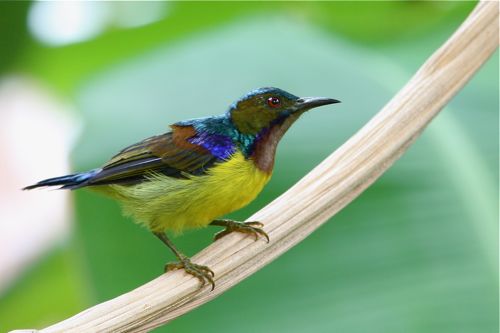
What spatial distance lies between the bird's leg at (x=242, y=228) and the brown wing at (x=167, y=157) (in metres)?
0.15

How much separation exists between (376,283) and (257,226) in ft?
2.23

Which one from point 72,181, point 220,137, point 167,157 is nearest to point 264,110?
point 220,137

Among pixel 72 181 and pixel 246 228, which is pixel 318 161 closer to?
pixel 246 228

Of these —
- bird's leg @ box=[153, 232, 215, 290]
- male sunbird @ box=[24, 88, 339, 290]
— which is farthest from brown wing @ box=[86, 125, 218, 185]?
bird's leg @ box=[153, 232, 215, 290]

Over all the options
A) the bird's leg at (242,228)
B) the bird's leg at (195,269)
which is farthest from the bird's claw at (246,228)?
the bird's leg at (195,269)

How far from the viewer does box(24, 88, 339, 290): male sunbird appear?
2.32 metres

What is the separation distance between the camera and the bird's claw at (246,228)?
6.75 feet

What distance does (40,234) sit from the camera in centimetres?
369

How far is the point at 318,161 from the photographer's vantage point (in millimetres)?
2721

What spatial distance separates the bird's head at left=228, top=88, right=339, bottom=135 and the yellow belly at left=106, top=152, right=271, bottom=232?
87 millimetres

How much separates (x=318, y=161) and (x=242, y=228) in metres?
0.56

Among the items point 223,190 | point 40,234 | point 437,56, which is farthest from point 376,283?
point 40,234

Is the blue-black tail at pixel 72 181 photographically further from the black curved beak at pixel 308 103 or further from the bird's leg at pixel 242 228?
the black curved beak at pixel 308 103

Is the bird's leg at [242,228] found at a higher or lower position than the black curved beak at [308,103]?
lower
